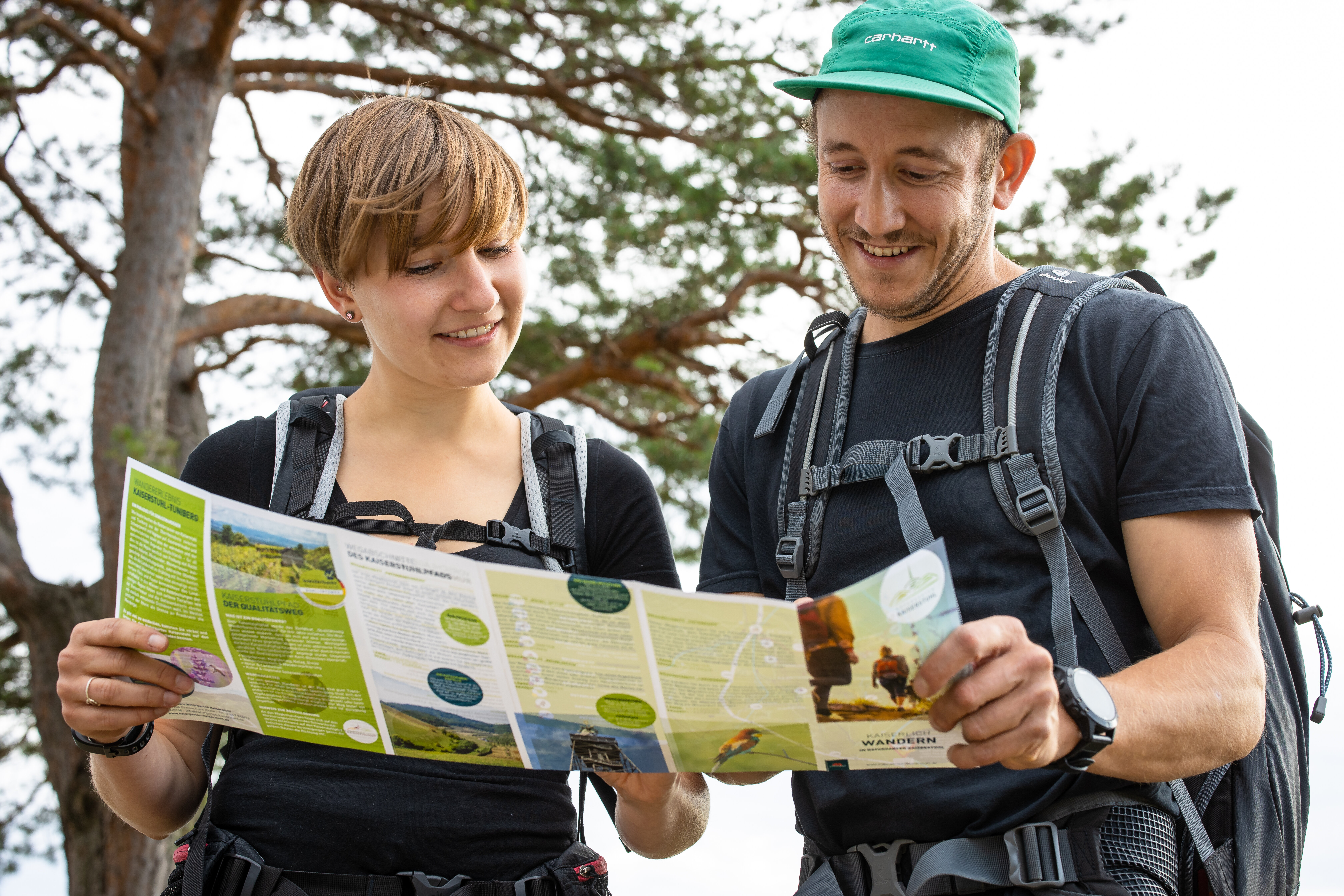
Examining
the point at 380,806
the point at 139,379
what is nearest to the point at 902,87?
the point at 380,806

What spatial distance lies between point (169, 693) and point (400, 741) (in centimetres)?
37

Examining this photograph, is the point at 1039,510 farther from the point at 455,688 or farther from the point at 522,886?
the point at 522,886

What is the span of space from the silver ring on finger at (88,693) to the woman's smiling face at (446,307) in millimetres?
716

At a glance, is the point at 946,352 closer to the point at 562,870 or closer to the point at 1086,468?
the point at 1086,468

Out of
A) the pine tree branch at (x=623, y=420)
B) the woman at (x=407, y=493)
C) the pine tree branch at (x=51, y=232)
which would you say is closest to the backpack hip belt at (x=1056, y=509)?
the woman at (x=407, y=493)

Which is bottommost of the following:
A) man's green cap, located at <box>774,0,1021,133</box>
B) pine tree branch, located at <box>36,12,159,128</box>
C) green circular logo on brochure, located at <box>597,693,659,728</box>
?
green circular logo on brochure, located at <box>597,693,659,728</box>

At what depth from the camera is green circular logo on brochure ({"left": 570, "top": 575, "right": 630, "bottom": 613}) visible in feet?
4.28

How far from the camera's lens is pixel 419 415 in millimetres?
2062

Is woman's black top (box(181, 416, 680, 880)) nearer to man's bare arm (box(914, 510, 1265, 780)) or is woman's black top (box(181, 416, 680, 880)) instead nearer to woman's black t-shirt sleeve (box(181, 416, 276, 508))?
woman's black t-shirt sleeve (box(181, 416, 276, 508))

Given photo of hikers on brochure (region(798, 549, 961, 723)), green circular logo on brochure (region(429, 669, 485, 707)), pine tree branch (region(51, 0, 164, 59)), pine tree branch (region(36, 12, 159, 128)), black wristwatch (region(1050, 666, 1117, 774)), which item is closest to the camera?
photo of hikers on brochure (region(798, 549, 961, 723))

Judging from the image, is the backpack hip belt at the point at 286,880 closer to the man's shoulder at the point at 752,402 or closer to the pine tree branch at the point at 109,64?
the man's shoulder at the point at 752,402

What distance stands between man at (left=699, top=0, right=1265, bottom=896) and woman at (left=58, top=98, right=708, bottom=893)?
0.85 ft

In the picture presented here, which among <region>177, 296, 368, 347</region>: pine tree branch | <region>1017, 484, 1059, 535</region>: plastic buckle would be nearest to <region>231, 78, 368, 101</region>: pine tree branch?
<region>177, 296, 368, 347</region>: pine tree branch

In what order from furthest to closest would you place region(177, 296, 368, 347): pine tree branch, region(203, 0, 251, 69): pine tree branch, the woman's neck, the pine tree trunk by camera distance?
region(177, 296, 368, 347): pine tree branch → region(203, 0, 251, 69): pine tree branch → the pine tree trunk → the woman's neck
